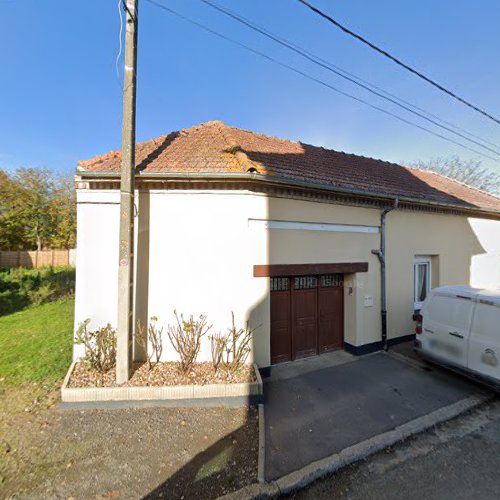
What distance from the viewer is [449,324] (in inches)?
195

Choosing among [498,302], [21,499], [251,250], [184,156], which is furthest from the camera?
[184,156]

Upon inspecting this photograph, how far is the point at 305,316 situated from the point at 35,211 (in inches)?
1153

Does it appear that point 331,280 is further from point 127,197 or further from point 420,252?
point 127,197

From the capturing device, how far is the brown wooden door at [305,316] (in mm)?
5973

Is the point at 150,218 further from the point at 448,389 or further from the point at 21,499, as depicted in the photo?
the point at 448,389

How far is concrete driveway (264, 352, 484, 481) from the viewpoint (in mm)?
3434

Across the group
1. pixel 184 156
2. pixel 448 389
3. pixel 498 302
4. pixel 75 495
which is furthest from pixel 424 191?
pixel 75 495

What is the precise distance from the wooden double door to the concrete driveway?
299 mm

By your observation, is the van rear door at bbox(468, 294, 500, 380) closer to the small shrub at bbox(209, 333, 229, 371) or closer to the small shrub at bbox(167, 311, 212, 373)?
the small shrub at bbox(209, 333, 229, 371)

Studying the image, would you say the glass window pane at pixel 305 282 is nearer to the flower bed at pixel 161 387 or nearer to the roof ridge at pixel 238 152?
the flower bed at pixel 161 387

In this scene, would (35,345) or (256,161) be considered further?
(35,345)

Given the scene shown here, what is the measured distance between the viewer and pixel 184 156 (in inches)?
221

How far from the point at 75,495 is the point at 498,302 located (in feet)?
20.3

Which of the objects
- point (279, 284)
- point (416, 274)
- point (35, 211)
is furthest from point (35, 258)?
point (416, 274)
